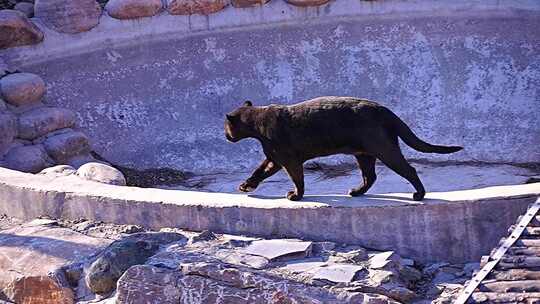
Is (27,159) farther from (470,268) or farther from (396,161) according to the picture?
(470,268)

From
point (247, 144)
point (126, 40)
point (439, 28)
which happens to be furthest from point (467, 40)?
point (126, 40)

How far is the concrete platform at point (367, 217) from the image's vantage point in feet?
19.7

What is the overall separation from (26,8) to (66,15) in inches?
17.2

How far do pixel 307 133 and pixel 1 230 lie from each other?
7.07 feet

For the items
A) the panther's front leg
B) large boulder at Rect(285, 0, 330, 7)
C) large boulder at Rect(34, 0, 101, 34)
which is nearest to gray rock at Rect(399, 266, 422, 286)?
the panther's front leg

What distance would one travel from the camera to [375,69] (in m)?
9.84

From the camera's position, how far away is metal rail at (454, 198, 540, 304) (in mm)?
5004

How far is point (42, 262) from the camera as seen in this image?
20.9 feet

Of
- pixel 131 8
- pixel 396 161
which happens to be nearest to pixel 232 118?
pixel 396 161

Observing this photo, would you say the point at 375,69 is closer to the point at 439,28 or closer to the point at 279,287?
the point at 439,28

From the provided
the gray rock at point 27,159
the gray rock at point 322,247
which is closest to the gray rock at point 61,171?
the gray rock at point 27,159

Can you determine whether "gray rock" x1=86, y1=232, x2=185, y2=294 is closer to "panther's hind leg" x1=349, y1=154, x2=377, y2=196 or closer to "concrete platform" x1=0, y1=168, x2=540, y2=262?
"concrete platform" x1=0, y1=168, x2=540, y2=262

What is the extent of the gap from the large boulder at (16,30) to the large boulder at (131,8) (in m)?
0.72

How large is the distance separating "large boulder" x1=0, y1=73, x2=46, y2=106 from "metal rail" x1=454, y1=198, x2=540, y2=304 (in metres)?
4.92
